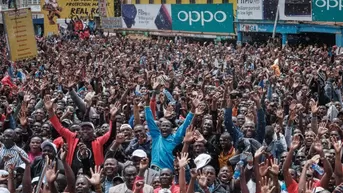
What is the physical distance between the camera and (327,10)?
788 inches

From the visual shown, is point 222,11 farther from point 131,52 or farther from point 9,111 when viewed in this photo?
point 9,111

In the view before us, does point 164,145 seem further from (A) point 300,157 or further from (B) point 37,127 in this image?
(B) point 37,127

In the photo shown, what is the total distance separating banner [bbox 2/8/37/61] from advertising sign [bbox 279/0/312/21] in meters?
10.3

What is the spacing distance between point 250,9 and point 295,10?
6.84 ft

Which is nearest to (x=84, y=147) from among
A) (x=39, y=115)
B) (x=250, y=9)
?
(x=39, y=115)

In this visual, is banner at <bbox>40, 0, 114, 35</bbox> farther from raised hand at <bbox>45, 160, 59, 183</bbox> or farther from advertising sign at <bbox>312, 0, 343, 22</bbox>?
raised hand at <bbox>45, 160, 59, 183</bbox>

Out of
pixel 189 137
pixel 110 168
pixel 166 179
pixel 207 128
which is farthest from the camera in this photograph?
pixel 207 128

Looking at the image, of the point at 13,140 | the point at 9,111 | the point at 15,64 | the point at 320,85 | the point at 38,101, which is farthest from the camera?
the point at 15,64

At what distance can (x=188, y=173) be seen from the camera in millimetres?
5668

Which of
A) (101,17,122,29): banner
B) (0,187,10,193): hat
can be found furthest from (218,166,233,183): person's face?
(101,17,122,29): banner

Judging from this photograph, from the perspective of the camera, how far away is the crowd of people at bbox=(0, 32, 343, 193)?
17.4 ft

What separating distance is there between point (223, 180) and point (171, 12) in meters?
20.1

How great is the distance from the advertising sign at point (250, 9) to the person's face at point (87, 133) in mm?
16743

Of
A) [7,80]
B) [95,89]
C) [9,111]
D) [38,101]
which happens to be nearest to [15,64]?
[7,80]
